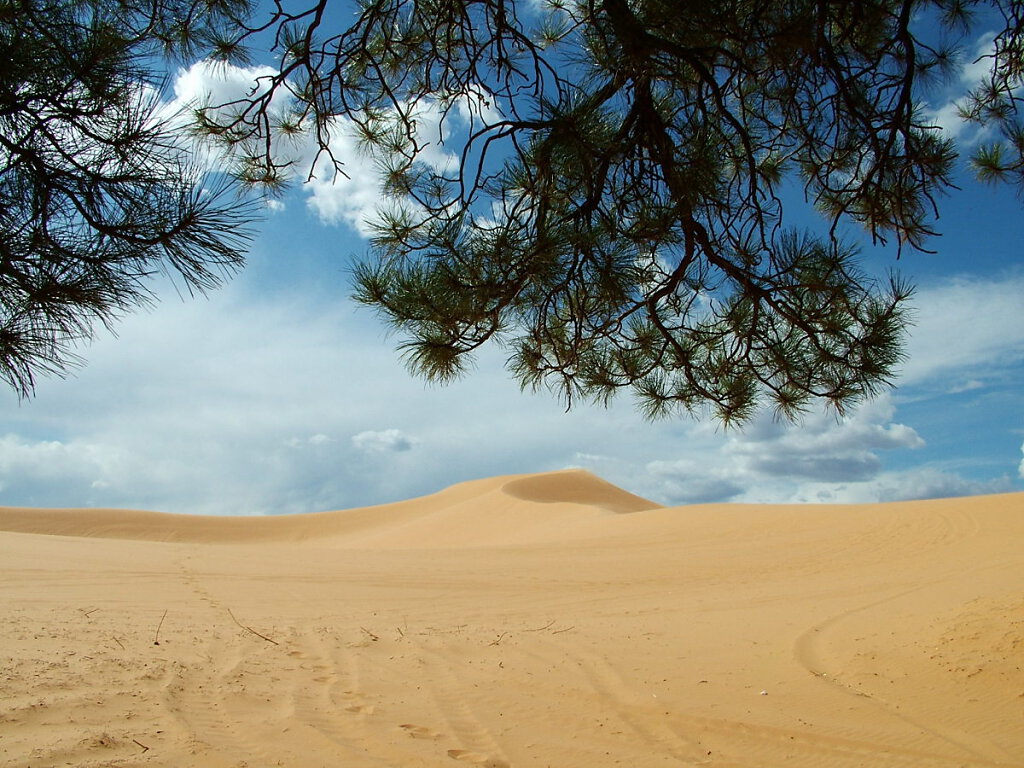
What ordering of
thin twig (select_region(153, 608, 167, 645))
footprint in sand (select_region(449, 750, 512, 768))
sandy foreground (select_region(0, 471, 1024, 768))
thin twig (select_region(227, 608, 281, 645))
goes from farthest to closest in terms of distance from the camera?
1. thin twig (select_region(227, 608, 281, 645))
2. thin twig (select_region(153, 608, 167, 645))
3. sandy foreground (select_region(0, 471, 1024, 768))
4. footprint in sand (select_region(449, 750, 512, 768))

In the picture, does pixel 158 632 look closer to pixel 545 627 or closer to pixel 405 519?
pixel 545 627

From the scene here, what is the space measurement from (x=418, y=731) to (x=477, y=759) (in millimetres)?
333

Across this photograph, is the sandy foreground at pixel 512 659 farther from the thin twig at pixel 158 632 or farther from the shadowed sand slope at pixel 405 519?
the shadowed sand slope at pixel 405 519

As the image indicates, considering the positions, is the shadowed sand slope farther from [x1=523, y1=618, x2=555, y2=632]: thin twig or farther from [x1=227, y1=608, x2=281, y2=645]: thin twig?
[x1=227, y1=608, x2=281, y2=645]: thin twig

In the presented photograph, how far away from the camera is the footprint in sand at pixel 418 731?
2787 mm

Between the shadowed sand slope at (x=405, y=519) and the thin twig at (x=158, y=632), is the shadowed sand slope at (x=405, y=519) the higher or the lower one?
the higher one

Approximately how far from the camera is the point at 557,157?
3227mm

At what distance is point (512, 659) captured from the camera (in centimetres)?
396

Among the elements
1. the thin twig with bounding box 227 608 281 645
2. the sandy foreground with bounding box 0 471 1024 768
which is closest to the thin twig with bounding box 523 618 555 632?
the sandy foreground with bounding box 0 471 1024 768

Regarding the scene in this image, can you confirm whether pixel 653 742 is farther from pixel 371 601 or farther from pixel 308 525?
pixel 308 525

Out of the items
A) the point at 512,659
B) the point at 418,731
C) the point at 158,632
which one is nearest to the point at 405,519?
the point at 158,632

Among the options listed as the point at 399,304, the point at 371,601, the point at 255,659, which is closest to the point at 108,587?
the point at 371,601

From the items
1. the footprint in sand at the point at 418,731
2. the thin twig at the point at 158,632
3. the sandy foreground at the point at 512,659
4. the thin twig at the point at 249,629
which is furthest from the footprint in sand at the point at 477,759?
the thin twig at the point at 158,632

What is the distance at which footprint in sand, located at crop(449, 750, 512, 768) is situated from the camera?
2553mm
